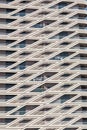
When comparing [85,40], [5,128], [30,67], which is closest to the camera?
[5,128]

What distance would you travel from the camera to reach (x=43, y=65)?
61.1 metres

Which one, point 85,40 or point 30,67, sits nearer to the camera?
point 30,67

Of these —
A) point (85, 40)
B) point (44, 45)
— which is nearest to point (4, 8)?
point (44, 45)

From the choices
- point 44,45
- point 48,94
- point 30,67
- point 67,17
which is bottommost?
point 48,94

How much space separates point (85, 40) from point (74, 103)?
11751 millimetres

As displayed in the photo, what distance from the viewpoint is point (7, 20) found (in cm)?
6312

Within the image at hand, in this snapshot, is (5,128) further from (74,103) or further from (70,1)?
(70,1)

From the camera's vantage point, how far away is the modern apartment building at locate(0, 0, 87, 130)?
57.7 meters

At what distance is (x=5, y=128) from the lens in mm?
55719

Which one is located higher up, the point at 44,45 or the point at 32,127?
the point at 44,45

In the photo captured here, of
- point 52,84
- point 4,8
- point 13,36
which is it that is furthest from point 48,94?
point 4,8

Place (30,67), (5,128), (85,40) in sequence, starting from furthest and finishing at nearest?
(85,40), (30,67), (5,128)

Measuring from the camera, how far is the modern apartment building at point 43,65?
57.7 metres

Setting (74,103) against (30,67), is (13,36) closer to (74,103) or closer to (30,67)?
(30,67)
